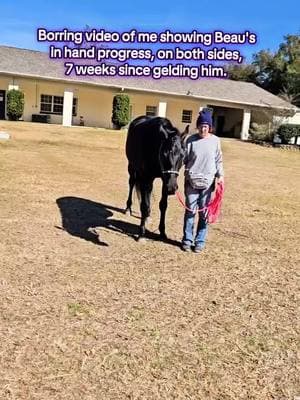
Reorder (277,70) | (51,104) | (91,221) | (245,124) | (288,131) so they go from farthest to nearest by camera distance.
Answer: (277,70)
(245,124)
(51,104)
(288,131)
(91,221)

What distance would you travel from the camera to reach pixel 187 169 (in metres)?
6.13

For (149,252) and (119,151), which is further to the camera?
(119,151)

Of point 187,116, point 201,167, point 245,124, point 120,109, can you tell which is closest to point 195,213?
point 201,167

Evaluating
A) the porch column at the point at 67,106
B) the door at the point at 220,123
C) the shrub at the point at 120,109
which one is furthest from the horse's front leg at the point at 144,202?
the door at the point at 220,123

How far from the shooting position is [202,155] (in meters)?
6.03

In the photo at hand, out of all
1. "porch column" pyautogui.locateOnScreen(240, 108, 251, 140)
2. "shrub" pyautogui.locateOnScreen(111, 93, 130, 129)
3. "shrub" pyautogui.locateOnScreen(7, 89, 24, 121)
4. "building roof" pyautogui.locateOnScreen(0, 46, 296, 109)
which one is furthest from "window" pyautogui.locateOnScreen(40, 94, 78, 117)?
"porch column" pyautogui.locateOnScreen(240, 108, 251, 140)

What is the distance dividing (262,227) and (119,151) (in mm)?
12761

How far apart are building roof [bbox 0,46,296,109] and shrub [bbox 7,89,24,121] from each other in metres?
1.52

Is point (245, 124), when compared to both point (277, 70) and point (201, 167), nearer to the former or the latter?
point (277, 70)

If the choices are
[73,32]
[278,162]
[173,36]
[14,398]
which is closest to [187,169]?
[14,398]

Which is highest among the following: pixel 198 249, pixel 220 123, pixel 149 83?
pixel 149 83

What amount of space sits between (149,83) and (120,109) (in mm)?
4439

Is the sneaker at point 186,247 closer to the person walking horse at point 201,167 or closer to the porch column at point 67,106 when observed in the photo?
the person walking horse at point 201,167

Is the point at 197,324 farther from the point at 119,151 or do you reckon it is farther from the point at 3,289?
the point at 119,151
